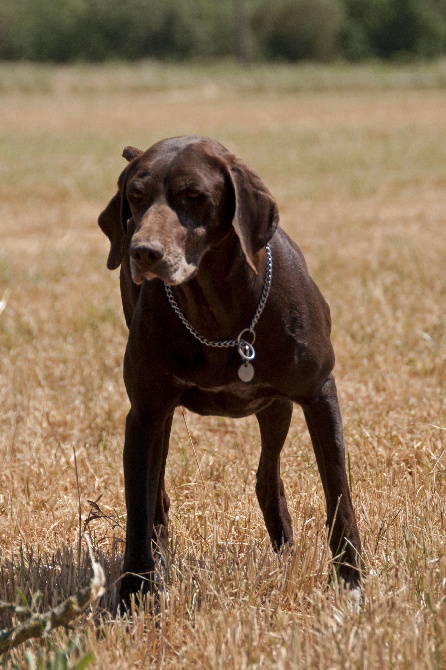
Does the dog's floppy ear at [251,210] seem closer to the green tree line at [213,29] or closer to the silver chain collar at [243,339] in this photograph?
the silver chain collar at [243,339]

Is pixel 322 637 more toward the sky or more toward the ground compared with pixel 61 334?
more toward the sky

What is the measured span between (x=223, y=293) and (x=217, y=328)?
0.12 m

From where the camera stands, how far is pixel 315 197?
14.6 m

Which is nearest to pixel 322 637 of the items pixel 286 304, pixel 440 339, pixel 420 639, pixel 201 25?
pixel 420 639

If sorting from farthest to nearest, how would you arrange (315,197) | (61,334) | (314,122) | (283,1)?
(283,1), (314,122), (315,197), (61,334)

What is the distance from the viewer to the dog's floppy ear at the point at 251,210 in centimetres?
338

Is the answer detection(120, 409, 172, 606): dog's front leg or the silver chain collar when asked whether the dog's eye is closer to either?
the silver chain collar

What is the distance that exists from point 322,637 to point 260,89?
40254 millimetres

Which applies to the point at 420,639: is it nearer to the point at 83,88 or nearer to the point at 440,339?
the point at 440,339

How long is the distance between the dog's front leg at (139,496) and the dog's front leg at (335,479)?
1.78 feet

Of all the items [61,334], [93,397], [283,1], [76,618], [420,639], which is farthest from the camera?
[283,1]

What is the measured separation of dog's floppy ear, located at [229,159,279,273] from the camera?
11.1 feet

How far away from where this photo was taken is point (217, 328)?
11.9 ft

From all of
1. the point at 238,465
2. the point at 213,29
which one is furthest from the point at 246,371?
the point at 213,29
